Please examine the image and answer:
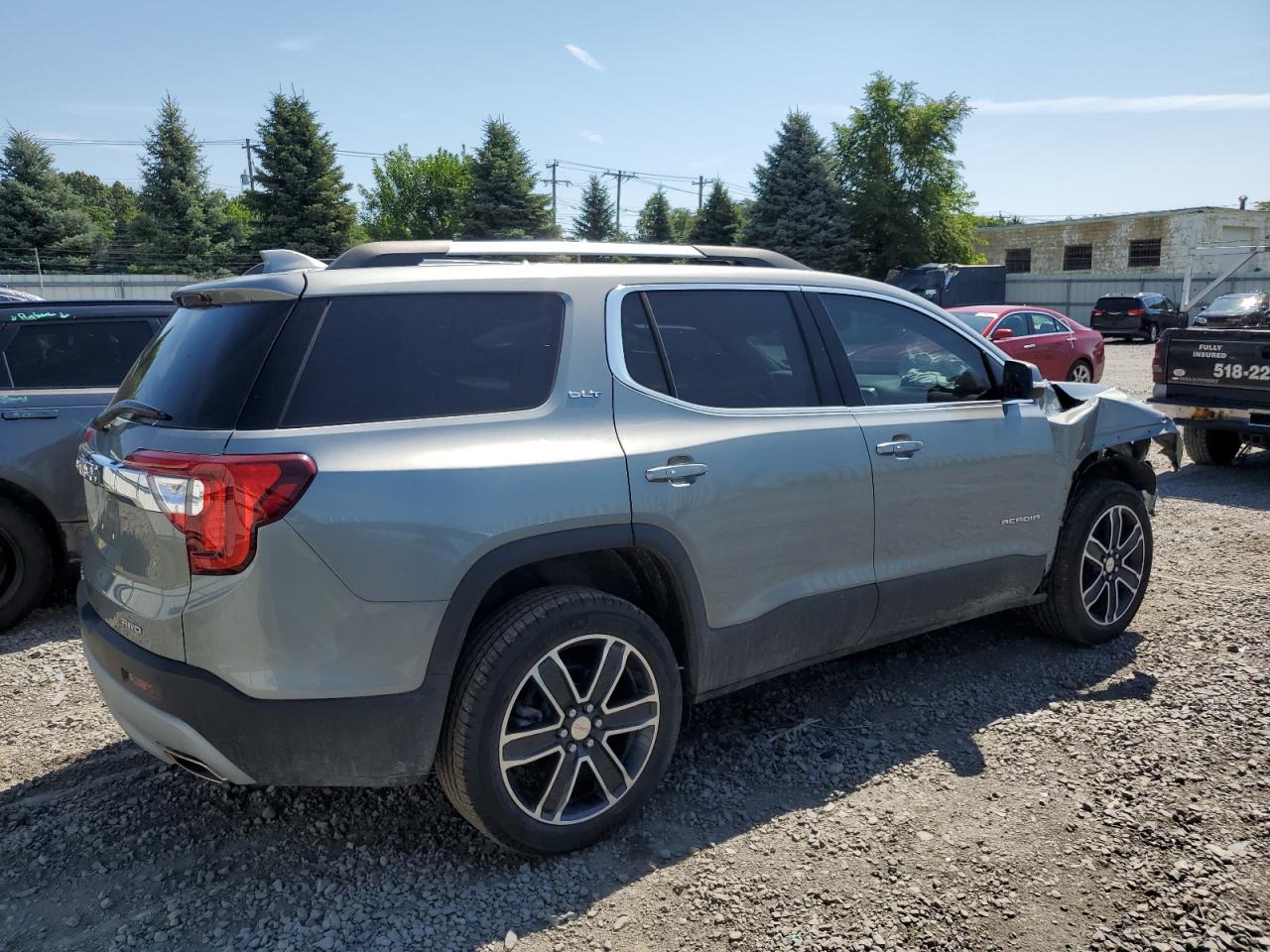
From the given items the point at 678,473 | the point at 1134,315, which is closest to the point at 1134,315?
the point at 1134,315

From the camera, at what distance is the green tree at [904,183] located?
4803cm

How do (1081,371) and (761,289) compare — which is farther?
(1081,371)

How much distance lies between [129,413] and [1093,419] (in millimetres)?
4080

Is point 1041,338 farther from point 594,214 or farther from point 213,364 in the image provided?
point 594,214

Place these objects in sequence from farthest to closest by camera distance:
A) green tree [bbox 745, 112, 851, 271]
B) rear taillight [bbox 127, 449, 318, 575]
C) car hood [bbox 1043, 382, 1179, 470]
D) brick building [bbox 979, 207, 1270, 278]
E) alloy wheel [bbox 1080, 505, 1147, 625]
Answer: brick building [bbox 979, 207, 1270, 278]
green tree [bbox 745, 112, 851, 271]
alloy wheel [bbox 1080, 505, 1147, 625]
car hood [bbox 1043, 382, 1179, 470]
rear taillight [bbox 127, 449, 318, 575]

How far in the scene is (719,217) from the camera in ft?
153

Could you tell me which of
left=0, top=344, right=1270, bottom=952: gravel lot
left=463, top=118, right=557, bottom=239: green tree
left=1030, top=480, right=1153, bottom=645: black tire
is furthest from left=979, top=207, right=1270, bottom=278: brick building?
left=0, top=344, right=1270, bottom=952: gravel lot

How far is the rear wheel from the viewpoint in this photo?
15578mm

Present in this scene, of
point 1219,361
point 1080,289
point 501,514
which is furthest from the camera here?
point 1080,289

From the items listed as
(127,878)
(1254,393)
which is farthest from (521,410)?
(1254,393)

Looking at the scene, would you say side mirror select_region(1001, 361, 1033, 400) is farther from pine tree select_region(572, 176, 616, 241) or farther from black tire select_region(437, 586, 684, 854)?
pine tree select_region(572, 176, 616, 241)

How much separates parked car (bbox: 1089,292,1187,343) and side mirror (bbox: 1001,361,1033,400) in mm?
29925

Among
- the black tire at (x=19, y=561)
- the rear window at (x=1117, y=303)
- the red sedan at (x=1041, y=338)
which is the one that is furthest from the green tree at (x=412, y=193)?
the black tire at (x=19, y=561)

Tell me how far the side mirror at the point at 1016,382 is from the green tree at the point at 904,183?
45350 mm
